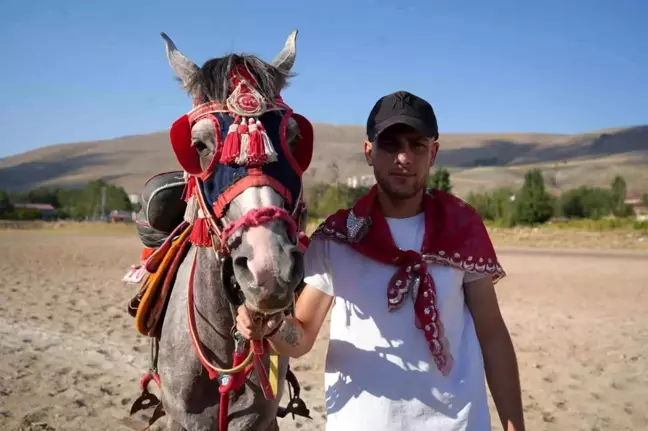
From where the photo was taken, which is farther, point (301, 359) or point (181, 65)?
point (301, 359)

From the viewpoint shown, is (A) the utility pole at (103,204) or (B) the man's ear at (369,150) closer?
(B) the man's ear at (369,150)

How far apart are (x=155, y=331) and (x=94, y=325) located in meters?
6.84

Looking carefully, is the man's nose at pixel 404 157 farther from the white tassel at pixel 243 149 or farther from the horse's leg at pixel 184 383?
the horse's leg at pixel 184 383

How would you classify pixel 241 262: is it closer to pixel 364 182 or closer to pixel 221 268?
pixel 221 268

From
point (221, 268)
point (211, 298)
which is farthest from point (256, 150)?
point (211, 298)

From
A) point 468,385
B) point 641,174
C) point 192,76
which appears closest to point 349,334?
point 468,385

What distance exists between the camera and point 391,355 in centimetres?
222

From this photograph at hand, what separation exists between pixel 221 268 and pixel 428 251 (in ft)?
2.70

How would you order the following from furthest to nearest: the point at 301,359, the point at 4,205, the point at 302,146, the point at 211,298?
the point at 4,205
the point at 301,359
the point at 211,298
the point at 302,146

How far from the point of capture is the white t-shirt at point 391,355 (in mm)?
2178

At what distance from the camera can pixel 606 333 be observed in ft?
31.3

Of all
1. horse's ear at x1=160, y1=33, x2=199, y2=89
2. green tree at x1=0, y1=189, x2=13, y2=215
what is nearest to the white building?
green tree at x1=0, y1=189, x2=13, y2=215

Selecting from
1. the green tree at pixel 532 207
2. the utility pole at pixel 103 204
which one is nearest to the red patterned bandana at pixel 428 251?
the green tree at pixel 532 207

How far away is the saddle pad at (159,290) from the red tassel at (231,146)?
126cm
